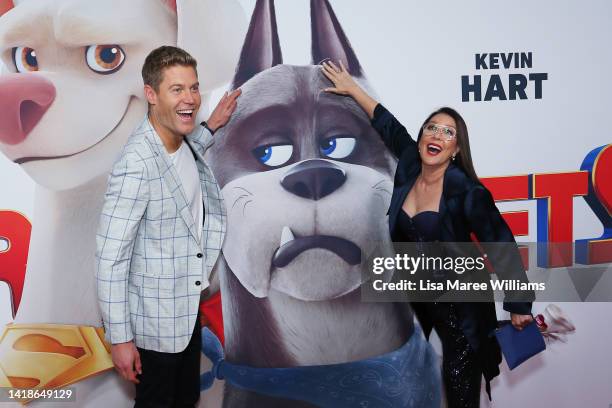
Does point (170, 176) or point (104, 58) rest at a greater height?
point (104, 58)

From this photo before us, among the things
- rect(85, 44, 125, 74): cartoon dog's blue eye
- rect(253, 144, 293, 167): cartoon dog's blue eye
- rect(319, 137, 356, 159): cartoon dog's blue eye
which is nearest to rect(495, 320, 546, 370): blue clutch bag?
rect(319, 137, 356, 159): cartoon dog's blue eye

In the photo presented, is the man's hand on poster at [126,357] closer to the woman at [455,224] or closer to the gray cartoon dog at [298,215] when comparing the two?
the gray cartoon dog at [298,215]

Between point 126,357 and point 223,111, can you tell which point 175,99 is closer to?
point 223,111

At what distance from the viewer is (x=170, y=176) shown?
1755 mm

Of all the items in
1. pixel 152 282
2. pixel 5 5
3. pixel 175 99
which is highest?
pixel 5 5

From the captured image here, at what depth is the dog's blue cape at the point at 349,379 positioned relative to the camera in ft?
7.13

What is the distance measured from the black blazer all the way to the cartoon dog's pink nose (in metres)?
1.26

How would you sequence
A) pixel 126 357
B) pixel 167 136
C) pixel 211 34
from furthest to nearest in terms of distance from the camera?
pixel 211 34 < pixel 167 136 < pixel 126 357

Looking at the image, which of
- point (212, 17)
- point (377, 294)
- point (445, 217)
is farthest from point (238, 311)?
point (212, 17)

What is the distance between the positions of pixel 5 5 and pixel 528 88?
207 centimetres

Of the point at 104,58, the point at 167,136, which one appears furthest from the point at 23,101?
the point at 167,136

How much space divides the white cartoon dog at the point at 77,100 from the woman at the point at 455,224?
829 mm

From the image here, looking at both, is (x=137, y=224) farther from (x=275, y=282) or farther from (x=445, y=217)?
(x=445, y=217)

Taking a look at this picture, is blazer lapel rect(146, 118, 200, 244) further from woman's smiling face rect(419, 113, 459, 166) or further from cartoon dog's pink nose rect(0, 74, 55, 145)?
woman's smiling face rect(419, 113, 459, 166)
